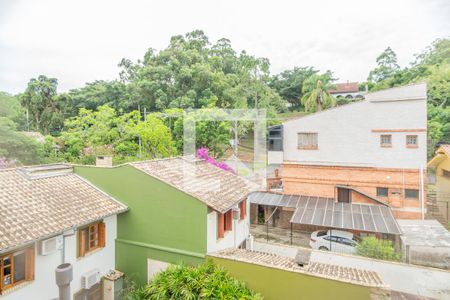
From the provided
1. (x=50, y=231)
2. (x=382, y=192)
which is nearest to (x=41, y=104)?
(x=50, y=231)

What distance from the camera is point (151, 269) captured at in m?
7.55

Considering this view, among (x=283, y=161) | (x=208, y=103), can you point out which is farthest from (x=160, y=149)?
(x=283, y=161)

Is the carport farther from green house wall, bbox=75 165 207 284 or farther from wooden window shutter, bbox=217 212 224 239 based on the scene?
green house wall, bbox=75 165 207 284

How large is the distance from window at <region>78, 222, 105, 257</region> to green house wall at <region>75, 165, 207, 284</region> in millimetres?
545

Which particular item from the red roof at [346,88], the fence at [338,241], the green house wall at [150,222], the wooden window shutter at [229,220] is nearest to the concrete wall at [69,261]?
the green house wall at [150,222]

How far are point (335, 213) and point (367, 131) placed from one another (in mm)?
5588

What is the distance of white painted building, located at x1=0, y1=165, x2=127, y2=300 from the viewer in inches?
213

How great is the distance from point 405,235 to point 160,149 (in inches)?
615

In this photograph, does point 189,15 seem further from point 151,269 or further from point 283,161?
point 151,269

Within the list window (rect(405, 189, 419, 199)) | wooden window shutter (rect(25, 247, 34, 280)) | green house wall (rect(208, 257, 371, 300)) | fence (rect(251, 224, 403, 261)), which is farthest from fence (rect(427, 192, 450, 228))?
wooden window shutter (rect(25, 247, 34, 280))

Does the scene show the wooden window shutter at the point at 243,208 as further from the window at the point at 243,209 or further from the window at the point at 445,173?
Answer: the window at the point at 445,173

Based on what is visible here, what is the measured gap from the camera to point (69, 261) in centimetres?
648

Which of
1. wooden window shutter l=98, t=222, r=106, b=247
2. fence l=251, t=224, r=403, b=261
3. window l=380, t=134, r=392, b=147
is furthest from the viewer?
window l=380, t=134, r=392, b=147

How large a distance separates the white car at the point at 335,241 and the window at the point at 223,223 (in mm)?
5038
